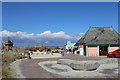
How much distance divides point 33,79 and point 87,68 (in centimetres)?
472

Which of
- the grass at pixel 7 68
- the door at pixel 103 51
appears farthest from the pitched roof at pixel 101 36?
the grass at pixel 7 68

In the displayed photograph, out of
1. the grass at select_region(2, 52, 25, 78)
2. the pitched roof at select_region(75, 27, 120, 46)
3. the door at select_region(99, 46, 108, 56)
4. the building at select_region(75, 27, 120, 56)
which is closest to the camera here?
the grass at select_region(2, 52, 25, 78)

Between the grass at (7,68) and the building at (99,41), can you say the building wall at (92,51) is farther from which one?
the grass at (7,68)

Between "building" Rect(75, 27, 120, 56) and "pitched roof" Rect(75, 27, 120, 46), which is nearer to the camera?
"building" Rect(75, 27, 120, 56)

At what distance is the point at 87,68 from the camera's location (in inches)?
495

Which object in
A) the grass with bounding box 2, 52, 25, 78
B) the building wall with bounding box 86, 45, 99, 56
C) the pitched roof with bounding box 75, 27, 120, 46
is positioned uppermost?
the pitched roof with bounding box 75, 27, 120, 46

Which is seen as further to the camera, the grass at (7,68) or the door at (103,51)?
the door at (103,51)

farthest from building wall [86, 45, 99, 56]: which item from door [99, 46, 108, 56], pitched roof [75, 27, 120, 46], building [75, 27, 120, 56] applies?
door [99, 46, 108, 56]

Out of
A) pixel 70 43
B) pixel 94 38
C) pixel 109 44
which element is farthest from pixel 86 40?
pixel 70 43

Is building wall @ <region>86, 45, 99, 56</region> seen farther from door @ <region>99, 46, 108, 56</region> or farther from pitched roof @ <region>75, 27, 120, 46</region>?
door @ <region>99, 46, 108, 56</region>

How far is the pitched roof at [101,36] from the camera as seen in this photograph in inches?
1250

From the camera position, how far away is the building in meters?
31.4

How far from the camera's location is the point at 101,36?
32969 mm

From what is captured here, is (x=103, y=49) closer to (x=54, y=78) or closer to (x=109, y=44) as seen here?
(x=109, y=44)
